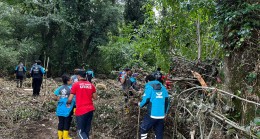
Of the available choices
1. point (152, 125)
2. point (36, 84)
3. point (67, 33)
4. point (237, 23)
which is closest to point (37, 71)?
point (36, 84)

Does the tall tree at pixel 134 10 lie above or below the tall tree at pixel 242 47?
above

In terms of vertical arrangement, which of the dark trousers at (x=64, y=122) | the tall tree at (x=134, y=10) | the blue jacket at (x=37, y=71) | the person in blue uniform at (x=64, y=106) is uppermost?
the tall tree at (x=134, y=10)


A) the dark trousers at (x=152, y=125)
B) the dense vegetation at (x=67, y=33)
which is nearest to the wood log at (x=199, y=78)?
the dark trousers at (x=152, y=125)

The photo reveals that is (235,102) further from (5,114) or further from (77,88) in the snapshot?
(5,114)

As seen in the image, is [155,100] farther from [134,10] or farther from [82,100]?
[134,10]

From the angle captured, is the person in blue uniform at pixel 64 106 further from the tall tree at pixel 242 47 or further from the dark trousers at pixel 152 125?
the tall tree at pixel 242 47

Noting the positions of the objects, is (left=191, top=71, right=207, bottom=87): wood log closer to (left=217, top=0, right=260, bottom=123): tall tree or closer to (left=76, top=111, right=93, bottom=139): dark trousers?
(left=217, top=0, right=260, bottom=123): tall tree

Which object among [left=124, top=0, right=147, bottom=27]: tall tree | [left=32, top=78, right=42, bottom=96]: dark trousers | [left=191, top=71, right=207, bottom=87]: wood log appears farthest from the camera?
[left=124, top=0, right=147, bottom=27]: tall tree

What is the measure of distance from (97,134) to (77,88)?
6.76 ft

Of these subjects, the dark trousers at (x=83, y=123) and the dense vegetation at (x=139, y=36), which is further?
the dark trousers at (x=83, y=123)

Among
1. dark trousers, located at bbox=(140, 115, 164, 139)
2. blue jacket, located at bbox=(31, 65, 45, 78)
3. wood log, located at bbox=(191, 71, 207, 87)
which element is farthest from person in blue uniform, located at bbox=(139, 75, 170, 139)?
blue jacket, located at bbox=(31, 65, 45, 78)

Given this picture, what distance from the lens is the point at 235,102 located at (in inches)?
209

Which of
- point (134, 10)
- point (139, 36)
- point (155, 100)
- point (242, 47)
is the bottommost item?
point (155, 100)

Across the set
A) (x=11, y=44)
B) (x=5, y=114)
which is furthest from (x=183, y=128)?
(x=11, y=44)
